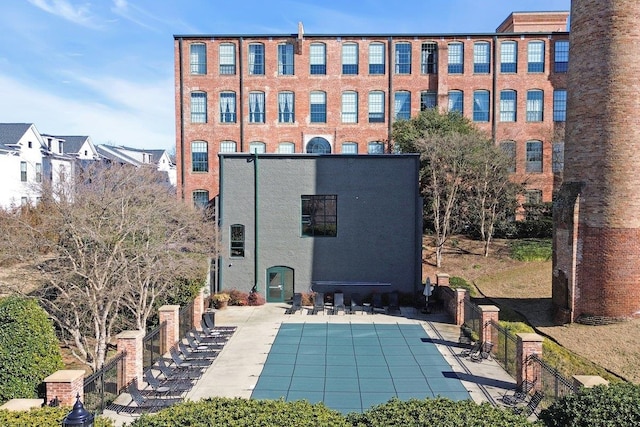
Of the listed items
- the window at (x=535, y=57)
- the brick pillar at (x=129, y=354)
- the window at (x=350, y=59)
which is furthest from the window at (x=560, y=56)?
the brick pillar at (x=129, y=354)

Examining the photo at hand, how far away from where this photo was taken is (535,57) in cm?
4041

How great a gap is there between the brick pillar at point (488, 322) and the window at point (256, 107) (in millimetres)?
27788

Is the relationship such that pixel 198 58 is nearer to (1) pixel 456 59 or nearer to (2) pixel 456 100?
(1) pixel 456 59

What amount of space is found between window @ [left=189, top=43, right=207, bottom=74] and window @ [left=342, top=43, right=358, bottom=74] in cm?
1102

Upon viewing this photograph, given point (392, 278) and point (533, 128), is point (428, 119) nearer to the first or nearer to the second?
point (533, 128)

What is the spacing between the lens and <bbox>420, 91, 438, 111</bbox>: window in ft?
133

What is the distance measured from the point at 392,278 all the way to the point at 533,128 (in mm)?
22390

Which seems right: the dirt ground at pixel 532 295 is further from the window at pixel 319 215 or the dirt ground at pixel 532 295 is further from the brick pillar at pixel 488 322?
the window at pixel 319 215

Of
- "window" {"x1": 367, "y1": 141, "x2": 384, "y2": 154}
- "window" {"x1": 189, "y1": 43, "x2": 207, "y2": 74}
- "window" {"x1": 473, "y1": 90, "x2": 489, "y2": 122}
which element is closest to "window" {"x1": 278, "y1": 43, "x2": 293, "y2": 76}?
"window" {"x1": 189, "y1": 43, "x2": 207, "y2": 74}

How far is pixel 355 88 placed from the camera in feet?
133

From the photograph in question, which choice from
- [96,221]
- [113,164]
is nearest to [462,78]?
[113,164]

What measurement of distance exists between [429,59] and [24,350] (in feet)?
120

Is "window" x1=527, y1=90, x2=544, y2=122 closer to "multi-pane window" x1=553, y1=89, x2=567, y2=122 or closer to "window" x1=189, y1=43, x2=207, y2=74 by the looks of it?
"multi-pane window" x1=553, y1=89, x2=567, y2=122

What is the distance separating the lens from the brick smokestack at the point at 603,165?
18.8m
